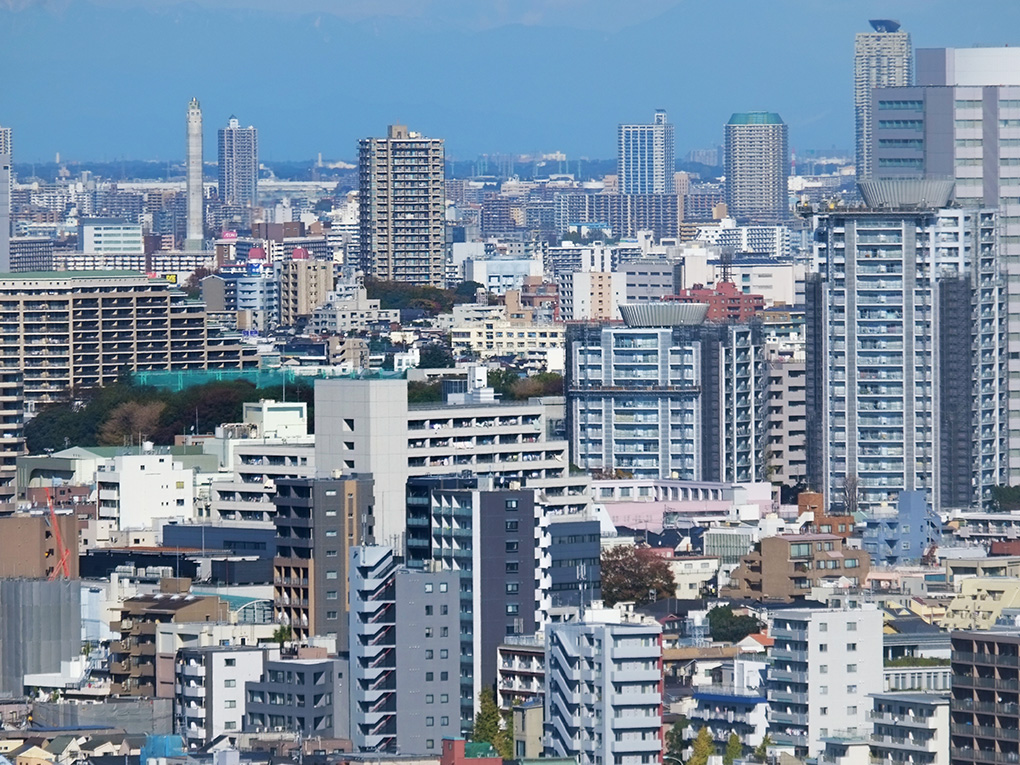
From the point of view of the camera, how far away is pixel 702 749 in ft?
128

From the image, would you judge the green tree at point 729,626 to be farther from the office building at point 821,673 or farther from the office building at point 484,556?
the office building at point 821,673

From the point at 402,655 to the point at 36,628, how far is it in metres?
7.42

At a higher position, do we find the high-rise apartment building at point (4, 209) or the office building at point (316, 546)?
the high-rise apartment building at point (4, 209)

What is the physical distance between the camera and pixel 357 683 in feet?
136

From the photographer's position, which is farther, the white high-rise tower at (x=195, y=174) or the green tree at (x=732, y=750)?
the white high-rise tower at (x=195, y=174)

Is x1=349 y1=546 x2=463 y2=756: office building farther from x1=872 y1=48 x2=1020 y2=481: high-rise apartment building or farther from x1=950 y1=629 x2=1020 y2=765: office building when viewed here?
x1=872 y1=48 x2=1020 y2=481: high-rise apartment building

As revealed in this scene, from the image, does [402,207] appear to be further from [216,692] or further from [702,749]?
[702,749]

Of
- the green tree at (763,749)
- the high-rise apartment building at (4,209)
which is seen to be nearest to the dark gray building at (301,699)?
the green tree at (763,749)

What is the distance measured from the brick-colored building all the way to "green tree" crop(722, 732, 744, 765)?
12161 millimetres

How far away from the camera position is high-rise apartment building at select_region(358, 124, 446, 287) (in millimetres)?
130375

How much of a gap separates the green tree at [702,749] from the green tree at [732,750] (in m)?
0.17

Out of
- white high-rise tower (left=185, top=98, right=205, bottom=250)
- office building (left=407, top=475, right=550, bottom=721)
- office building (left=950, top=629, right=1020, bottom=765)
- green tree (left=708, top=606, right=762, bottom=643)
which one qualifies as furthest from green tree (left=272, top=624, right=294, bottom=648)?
white high-rise tower (left=185, top=98, right=205, bottom=250)

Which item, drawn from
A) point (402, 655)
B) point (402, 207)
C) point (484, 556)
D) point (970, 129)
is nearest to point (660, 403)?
point (970, 129)

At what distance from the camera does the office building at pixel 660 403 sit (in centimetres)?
6944
